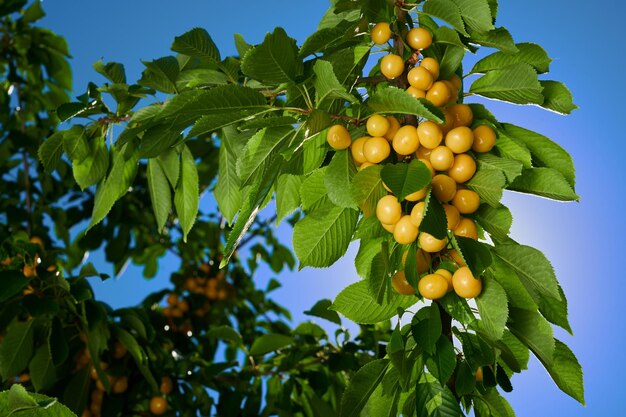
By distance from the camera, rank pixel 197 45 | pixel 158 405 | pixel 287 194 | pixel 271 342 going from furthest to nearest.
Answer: pixel 158 405 < pixel 271 342 < pixel 197 45 < pixel 287 194

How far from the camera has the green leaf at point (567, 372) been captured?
912 mm

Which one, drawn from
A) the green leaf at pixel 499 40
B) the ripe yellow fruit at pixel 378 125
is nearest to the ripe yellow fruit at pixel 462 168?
the ripe yellow fruit at pixel 378 125

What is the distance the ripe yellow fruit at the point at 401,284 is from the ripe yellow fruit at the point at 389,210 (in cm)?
10

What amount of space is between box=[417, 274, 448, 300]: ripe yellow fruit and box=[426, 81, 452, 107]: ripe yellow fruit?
0.24 meters

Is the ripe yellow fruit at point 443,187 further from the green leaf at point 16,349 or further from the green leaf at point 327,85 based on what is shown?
the green leaf at point 16,349

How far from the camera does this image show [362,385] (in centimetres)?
94

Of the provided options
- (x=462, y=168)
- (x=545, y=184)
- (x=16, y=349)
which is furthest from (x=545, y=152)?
(x=16, y=349)

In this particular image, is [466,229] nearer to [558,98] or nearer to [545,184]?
[545,184]

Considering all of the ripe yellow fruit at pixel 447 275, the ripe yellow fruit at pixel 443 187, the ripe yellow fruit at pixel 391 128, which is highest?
the ripe yellow fruit at pixel 391 128

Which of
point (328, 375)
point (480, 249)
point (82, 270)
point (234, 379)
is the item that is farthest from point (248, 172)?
point (234, 379)

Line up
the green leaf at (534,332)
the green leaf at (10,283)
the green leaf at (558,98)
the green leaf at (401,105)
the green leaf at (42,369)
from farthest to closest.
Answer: the green leaf at (42,369) < the green leaf at (10,283) < the green leaf at (558,98) < the green leaf at (534,332) < the green leaf at (401,105)

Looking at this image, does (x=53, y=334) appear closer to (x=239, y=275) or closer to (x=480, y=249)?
(x=480, y=249)

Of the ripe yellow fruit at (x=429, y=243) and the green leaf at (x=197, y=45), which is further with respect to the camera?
the green leaf at (x=197, y=45)

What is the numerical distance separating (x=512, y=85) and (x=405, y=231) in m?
0.30
